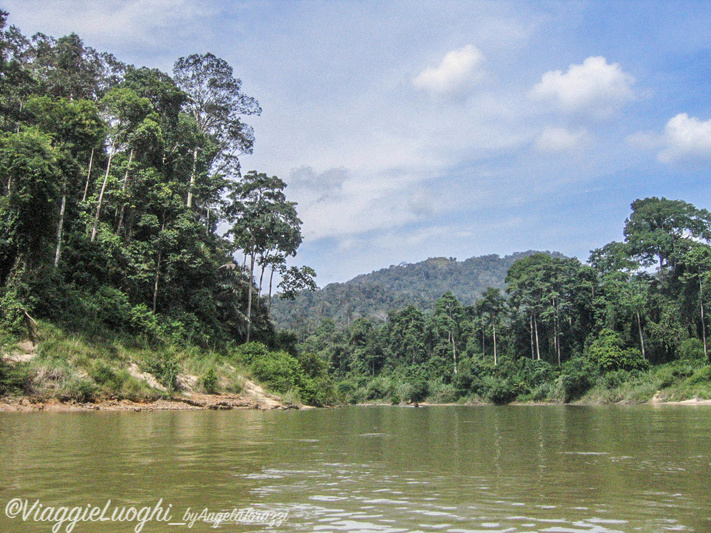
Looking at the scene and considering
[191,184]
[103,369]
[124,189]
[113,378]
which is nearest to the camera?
[103,369]

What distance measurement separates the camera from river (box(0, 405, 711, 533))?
4543 millimetres

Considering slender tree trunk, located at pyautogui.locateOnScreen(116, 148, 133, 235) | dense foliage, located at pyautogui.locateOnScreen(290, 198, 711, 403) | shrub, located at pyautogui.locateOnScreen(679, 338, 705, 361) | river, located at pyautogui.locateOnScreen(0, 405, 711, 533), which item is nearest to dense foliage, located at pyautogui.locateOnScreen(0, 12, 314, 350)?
slender tree trunk, located at pyautogui.locateOnScreen(116, 148, 133, 235)

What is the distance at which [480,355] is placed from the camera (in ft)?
224

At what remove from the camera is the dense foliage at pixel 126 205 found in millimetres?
20734

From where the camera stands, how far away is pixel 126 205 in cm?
3000

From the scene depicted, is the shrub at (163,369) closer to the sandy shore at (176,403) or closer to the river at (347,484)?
the sandy shore at (176,403)

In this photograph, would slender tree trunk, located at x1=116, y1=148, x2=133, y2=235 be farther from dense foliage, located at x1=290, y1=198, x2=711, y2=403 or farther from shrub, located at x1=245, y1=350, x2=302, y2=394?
dense foliage, located at x1=290, y1=198, x2=711, y2=403

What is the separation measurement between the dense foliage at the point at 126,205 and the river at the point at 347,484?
1262 centimetres

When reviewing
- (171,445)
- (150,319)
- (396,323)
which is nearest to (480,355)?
(396,323)

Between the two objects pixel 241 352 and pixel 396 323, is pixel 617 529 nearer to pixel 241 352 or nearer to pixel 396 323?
pixel 241 352

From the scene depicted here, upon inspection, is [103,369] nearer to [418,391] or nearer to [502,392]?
[502,392]

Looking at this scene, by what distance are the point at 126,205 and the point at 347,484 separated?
2791cm

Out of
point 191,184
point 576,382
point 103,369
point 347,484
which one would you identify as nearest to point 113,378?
point 103,369

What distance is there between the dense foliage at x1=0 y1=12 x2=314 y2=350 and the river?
497 inches
